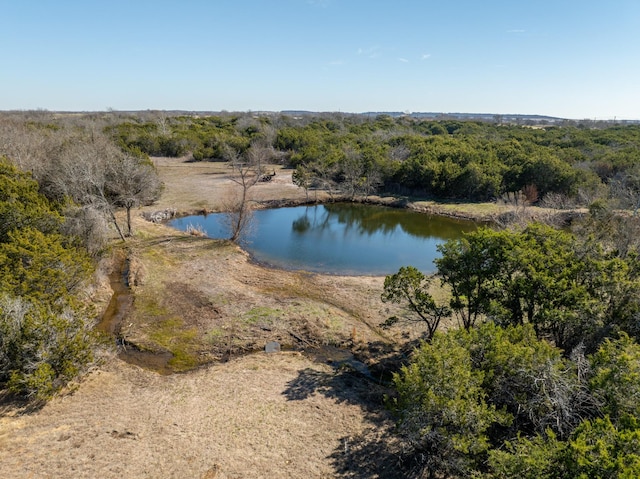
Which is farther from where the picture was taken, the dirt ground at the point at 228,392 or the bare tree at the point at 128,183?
the bare tree at the point at 128,183

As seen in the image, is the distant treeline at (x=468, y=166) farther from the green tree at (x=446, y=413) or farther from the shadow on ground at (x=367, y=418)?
the green tree at (x=446, y=413)

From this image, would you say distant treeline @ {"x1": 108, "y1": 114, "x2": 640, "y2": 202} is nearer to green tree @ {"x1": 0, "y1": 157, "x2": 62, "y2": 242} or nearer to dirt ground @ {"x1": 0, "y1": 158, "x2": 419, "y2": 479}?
green tree @ {"x1": 0, "y1": 157, "x2": 62, "y2": 242}

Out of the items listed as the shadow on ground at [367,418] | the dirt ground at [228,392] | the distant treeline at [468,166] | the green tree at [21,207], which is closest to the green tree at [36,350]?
the dirt ground at [228,392]

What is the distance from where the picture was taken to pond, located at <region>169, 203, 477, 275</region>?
2856cm

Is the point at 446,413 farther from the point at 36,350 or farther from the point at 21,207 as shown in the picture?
the point at 21,207

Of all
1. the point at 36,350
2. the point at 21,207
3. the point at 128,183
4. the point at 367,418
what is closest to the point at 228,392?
the point at 367,418

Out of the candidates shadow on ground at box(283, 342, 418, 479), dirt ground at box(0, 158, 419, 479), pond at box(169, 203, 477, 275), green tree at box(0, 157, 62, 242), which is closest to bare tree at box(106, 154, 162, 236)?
pond at box(169, 203, 477, 275)

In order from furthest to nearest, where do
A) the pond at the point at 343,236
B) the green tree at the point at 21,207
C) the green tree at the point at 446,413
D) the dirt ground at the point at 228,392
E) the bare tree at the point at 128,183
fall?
the bare tree at the point at 128,183 < the pond at the point at 343,236 < the green tree at the point at 21,207 < the dirt ground at the point at 228,392 < the green tree at the point at 446,413

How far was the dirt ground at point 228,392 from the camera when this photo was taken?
10.6 meters

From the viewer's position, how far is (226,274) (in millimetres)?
24016

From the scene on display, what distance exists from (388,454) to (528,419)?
4089 mm

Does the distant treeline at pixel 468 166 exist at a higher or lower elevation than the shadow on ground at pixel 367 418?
higher

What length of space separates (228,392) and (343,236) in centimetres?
2330

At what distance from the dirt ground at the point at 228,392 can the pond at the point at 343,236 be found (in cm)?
382
